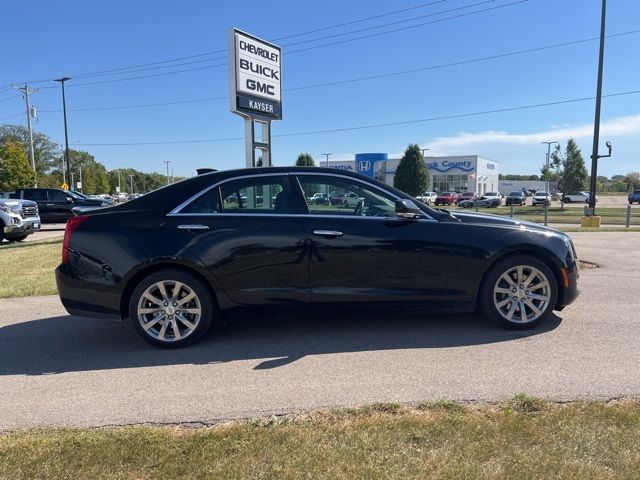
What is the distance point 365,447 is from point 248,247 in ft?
7.70

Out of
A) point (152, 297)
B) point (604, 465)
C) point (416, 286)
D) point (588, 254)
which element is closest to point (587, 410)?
point (604, 465)

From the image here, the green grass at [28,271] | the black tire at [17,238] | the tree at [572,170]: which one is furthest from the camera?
the tree at [572,170]

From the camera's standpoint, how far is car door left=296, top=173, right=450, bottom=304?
4676 mm

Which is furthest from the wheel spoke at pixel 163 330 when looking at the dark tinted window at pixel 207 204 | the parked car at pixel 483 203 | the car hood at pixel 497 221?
the parked car at pixel 483 203

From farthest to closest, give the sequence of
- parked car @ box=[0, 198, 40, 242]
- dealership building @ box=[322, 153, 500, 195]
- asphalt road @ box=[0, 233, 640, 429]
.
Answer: dealership building @ box=[322, 153, 500, 195]
parked car @ box=[0, 198, 40, 242]
asphalt road @ box=[0, 233, 640, 429]

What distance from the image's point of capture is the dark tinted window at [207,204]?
4.70 metres

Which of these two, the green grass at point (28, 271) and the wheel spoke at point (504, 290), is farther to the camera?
the green grass at point (28, 271)

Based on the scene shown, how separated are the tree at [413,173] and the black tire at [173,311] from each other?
47.5m

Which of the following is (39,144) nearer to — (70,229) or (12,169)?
(12,169)

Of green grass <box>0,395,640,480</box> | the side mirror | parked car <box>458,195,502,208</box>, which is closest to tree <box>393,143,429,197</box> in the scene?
parked car <box>458,195,502,208</box>

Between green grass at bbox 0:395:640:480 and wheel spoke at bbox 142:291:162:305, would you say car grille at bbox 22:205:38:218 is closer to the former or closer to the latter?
wheel spoke at bbox 142:291:162:305

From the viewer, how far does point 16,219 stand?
1468 cm

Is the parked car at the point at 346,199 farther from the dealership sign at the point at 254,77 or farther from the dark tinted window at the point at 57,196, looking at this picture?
the dark tinted window at the point at 57,196

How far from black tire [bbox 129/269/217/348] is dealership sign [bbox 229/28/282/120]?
7.06 metres
